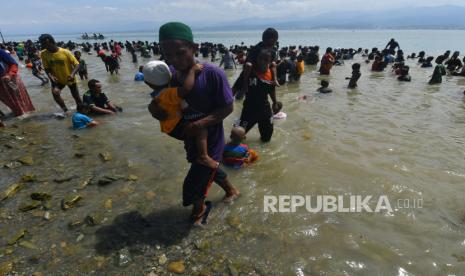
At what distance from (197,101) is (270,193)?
1.95 meters

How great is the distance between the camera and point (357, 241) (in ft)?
9.90

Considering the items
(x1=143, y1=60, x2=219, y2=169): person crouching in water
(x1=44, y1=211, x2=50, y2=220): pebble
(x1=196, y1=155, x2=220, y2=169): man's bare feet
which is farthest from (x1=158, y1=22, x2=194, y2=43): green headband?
(x1=44, y1=211, x2=50, y2=220): pebble

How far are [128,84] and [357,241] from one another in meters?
12.2

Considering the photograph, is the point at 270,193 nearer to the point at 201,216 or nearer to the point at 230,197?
the point at 230,197

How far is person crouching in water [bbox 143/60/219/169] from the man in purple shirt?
0.04 m

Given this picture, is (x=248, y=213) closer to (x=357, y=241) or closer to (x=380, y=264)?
(x=357, y=241)

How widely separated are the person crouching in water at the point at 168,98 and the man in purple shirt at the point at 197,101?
4 centimetres

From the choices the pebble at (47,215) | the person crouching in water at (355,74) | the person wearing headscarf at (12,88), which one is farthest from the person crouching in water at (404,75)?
the person wearing headscarf at (12,88)

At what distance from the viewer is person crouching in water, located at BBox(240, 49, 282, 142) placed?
462 cm

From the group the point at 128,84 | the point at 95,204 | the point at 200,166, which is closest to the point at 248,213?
the point at 200,166

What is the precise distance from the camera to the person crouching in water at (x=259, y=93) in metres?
4.62

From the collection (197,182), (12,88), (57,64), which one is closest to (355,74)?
(57,64)

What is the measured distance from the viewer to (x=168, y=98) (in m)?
2.43

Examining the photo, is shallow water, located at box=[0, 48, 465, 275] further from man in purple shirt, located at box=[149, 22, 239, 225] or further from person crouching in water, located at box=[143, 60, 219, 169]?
person crouching in water, located at box=[143, 60, 219, 169]
